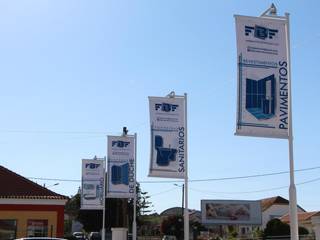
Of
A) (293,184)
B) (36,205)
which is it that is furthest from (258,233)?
(293,184)

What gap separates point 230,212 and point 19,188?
5468cm

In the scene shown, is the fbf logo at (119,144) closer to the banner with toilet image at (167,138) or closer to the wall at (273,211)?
the banner with toilet image at (167,138)

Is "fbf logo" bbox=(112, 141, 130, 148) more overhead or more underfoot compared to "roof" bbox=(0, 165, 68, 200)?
more overhead

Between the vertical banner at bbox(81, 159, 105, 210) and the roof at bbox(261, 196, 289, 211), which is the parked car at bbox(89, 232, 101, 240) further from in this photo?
the roof at bbox(261, 196, 289, 211)

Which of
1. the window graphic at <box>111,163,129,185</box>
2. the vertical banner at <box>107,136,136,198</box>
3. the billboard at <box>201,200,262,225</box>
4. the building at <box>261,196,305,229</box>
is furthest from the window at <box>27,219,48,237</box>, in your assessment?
the building at <box>261,196,305,229</box>

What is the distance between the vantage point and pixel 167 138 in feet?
75.2

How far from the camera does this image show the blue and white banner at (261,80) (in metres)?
13.5

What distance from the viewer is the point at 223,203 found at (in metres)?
94.1

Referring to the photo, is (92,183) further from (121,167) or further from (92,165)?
Result: (121,167)

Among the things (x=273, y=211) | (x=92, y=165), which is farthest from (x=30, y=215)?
(x=273, y=211)

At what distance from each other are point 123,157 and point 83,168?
5172 millimetres

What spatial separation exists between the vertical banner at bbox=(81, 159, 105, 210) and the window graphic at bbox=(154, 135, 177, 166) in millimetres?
14422

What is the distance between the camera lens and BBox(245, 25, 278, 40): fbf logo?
13812 mm

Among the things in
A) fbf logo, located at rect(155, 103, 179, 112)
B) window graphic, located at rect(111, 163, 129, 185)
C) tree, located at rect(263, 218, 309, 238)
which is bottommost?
tree, located at rect(263, 218, 309, 238)
